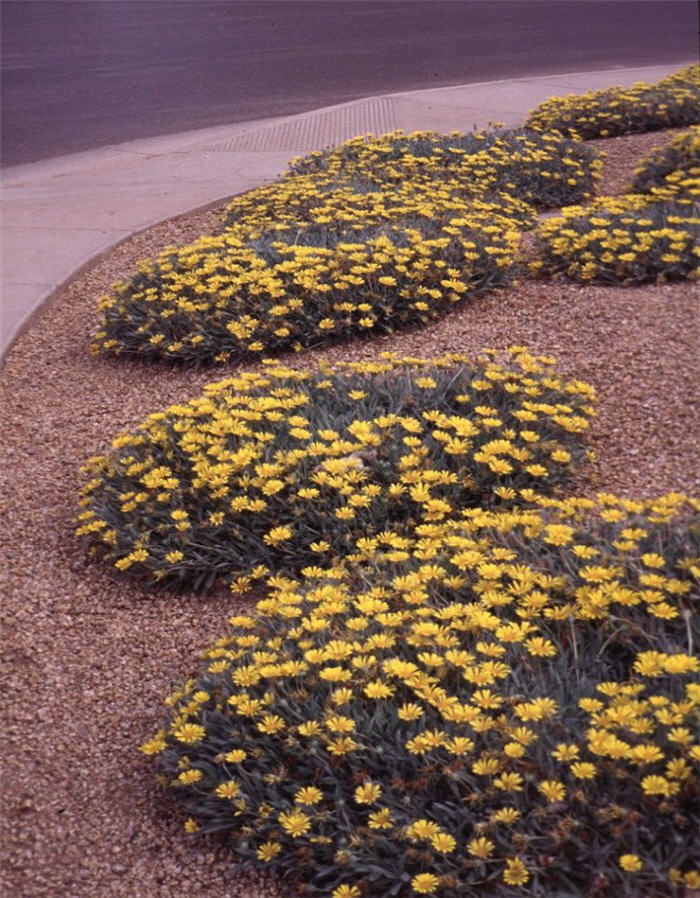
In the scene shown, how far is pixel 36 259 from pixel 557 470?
4799 mm

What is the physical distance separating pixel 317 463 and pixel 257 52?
1505cm

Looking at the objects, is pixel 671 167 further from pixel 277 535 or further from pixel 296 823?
pixel 296 823

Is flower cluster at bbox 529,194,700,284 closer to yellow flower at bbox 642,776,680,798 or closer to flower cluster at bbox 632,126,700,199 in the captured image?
flower cluster at bbox 632,126,700,199

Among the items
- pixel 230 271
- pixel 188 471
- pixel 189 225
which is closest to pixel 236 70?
pixel 189 225

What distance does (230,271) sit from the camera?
6.63m

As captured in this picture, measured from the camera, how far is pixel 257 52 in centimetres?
1814

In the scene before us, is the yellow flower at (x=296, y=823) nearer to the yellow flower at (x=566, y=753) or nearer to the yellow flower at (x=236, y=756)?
the yellow flower at (x=236, y=756)

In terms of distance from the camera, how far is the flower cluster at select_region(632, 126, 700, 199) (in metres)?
8.23

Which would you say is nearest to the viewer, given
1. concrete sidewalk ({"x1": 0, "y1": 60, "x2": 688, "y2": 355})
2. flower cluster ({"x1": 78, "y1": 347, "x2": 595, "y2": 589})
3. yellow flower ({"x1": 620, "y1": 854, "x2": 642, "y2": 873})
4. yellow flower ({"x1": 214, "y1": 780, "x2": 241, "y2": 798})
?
yellow flower ({"x1": 620, "y1": 854, "x2": 642, "y2": 873})

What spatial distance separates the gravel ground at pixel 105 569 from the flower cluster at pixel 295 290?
5.6 inches

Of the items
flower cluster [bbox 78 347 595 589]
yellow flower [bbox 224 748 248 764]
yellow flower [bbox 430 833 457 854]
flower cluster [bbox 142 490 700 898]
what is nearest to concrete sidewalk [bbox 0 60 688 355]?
flower cluster [bbox 78 347 595 589]

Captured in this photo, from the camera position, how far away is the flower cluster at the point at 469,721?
2.81 metres

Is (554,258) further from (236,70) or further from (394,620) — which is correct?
(236,70)

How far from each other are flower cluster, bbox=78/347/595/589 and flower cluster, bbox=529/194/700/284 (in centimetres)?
161
